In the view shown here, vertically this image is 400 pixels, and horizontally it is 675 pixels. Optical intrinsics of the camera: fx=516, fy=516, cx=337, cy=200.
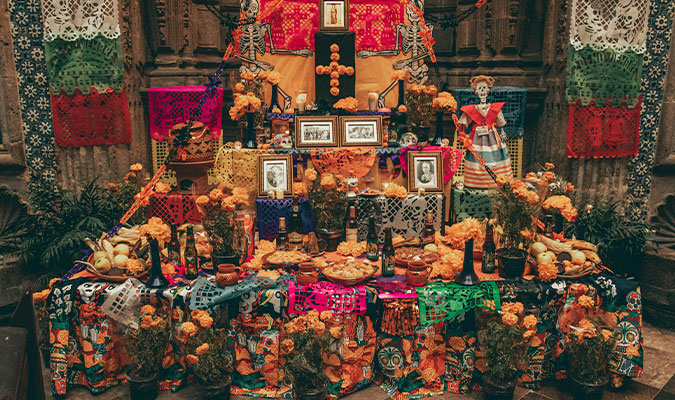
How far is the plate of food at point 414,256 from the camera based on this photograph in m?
4.82

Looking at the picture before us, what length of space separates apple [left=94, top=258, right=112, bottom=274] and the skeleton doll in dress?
3984 millimetres

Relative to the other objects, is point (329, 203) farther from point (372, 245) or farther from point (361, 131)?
point (361, 131)

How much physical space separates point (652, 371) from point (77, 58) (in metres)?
7.08

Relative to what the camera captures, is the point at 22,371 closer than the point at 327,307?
Yes

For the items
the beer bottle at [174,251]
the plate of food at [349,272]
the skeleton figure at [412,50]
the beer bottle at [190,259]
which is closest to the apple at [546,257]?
the plate of food at [349,272]

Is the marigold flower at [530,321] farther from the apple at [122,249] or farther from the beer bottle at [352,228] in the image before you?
the apple at [122,249]

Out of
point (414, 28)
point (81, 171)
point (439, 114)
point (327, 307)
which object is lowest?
point (327, 307)

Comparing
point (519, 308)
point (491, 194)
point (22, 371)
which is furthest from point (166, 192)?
point (22, 371)

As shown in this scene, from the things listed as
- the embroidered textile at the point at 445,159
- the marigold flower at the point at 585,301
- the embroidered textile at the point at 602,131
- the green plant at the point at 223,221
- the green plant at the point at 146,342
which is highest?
the embroidered textile at the point at 602,131

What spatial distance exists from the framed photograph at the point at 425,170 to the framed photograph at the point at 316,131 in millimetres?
943

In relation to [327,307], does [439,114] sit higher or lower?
higher

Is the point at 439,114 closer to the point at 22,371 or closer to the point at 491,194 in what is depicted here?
the point at 491,194

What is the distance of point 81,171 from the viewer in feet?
21.6

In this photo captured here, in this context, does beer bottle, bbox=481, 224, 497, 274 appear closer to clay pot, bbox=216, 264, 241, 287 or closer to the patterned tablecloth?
the patterned tablecloth
